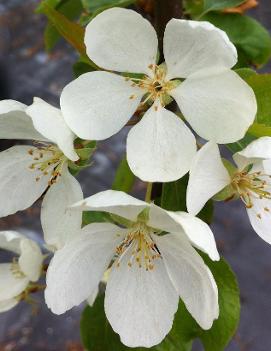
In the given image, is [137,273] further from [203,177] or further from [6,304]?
[6,304]

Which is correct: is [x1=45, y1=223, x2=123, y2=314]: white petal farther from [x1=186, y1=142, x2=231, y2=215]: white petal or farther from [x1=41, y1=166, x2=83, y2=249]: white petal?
[x1=186, y1=142, x2=231, y2=215]: white petal

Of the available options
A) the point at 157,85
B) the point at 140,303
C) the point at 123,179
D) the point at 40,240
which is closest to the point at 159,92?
the point at 157,85

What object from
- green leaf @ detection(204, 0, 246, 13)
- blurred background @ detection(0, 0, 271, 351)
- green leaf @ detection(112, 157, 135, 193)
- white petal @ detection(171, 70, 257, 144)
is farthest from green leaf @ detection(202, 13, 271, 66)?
blurred background @ detection(0, 0, 271, 351)

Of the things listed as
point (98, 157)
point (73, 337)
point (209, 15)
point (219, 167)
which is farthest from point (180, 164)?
point (98, 157)

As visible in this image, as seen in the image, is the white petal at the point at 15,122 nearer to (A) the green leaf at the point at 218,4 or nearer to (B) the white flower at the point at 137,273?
(B) the white flower at the point at 137,273

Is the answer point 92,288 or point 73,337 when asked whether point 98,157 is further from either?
point 92,288
